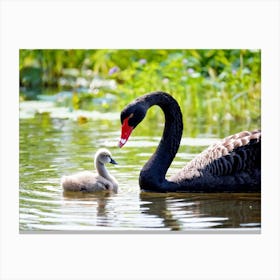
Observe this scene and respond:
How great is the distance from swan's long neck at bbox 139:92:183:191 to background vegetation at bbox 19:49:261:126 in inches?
10.2

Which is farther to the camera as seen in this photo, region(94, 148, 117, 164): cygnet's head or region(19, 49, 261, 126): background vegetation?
region(94, 148, 117, 164): cygnet's head

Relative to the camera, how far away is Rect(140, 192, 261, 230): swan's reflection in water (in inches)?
402

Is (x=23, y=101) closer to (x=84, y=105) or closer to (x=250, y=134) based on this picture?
(x=84, y=105)

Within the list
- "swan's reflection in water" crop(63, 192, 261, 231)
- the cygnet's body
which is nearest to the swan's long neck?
"swan's reflection in water" crop(63, 192, 261, 231)

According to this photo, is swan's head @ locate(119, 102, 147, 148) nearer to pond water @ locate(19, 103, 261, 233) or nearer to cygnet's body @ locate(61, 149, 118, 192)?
cygnet's body @ locate(61, 149, 118, 192)

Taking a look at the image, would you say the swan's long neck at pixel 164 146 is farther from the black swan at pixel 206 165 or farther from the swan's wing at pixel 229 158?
the swan's wing at pixel 229 158

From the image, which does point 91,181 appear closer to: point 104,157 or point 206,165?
point 104,157

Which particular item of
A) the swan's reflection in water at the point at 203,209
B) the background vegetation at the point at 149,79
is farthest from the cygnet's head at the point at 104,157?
the background vegetation at the point at 149,79

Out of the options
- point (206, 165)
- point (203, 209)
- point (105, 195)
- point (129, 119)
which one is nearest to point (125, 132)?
point (129, 119)

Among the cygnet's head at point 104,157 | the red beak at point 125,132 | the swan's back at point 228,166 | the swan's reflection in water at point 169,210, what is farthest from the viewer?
the cygnet's head at point 104,157

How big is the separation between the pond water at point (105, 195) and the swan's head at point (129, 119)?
41 cm

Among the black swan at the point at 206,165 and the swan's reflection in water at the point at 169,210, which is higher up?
the black swan at the point at 206,165

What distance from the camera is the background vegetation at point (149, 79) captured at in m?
10.8

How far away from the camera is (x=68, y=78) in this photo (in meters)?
11.2
